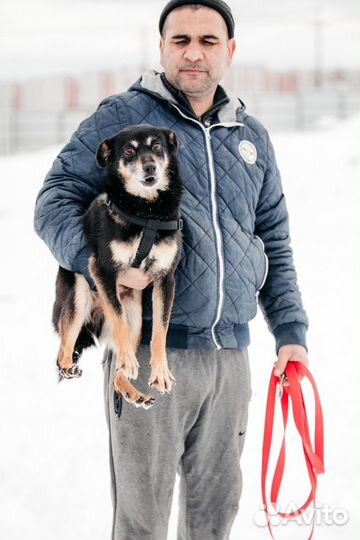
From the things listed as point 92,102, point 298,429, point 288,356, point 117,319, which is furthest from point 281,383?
point 92,102

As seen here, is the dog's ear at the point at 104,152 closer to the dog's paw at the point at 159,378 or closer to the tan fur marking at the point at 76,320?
the tan fur marking at the point at 76,320

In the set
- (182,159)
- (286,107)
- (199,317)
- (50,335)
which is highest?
(286,107)

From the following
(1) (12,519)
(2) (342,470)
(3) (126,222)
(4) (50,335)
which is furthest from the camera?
(4) (50,335)

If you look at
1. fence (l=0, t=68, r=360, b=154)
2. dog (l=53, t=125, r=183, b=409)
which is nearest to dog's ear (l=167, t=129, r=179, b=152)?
dog (l=53, t=125, r=183, b=409)

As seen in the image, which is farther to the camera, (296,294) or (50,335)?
(50,335)

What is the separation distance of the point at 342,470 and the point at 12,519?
185cm

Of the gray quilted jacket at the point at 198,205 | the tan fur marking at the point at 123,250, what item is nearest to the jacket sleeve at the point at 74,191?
the gray quilted jacket at the point at 198,205

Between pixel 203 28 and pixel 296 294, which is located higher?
pixel 203 28

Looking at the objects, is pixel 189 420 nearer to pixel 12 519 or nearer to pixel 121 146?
pixel 121 146

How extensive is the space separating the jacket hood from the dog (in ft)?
0.91

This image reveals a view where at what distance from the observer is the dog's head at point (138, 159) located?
1.88m

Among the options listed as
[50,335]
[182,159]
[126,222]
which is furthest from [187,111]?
[50,335]

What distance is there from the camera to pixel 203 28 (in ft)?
7.01

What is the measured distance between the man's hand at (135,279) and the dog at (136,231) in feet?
0.05
